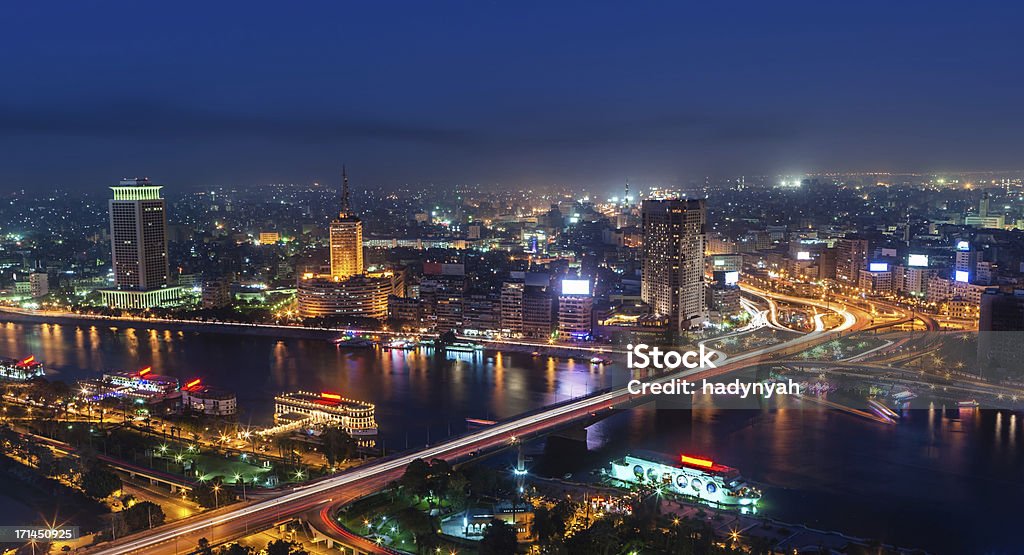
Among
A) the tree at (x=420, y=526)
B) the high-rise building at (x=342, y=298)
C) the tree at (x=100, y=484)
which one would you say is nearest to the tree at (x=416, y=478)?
the tree at (x=420, y=526)

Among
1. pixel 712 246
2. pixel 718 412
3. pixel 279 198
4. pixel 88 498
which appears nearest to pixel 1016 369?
pixel 718 412

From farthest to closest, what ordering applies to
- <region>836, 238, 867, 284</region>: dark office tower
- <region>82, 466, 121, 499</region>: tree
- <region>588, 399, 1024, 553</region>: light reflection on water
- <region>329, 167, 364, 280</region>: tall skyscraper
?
<region>836, 238, 867, 284</region>: dark office tower
<region>329, 167, 364, 280</region>: tall skyscraper
<region>82, 466, 121, 499</region>: tree
<region>588, 399, 1024, 553</region>: light reflection on water

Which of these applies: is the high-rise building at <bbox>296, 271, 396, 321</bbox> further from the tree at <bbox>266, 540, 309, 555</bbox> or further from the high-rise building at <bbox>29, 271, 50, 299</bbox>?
the tree at <bbox>266, 540, 309, 555</bbox>

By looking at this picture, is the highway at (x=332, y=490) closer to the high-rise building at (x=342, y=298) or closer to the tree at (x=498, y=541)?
the tree at (x=498, y=541)

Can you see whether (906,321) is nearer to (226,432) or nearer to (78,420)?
(226,432)

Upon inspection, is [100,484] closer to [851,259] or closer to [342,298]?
[342,298]

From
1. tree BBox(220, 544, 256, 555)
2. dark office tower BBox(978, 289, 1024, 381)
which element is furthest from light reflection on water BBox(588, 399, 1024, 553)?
tree BBox(220, 544, 256, 555)
